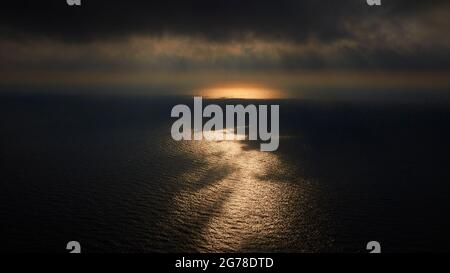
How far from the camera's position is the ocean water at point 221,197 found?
55.7m

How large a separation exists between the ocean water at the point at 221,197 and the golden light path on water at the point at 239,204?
28cm

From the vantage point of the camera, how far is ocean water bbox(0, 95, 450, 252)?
2191 inches

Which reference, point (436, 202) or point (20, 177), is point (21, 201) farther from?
point (436, 202)

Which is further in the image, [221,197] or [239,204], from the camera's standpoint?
[221,197]

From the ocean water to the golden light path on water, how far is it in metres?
0.28

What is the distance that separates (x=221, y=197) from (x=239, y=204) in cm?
541

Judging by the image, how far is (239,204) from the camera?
71.9 meters

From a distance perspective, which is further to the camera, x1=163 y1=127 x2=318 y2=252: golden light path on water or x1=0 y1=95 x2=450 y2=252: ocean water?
x1=163 y1=127 x2=318 y2=252: golden light path on water

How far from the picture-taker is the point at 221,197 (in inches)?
2965

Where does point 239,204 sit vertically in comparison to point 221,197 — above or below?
below

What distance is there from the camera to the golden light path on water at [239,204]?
56281 millimetres

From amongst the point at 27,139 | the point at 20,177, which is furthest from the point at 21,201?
the point at 27,139

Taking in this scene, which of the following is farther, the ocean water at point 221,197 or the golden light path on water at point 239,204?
the golden light path on water at point 239,204

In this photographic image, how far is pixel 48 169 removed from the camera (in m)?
95.2
